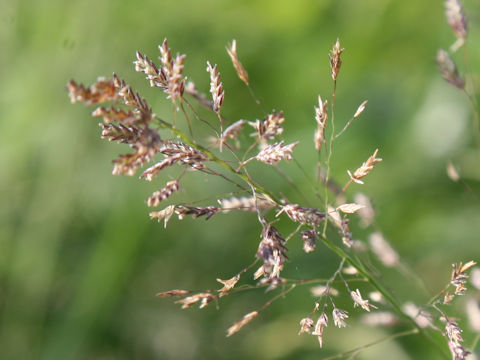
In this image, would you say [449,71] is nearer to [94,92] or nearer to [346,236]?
[346,236]

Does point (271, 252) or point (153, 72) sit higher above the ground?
point (153, 72)

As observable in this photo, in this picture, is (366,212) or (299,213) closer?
(299,213)

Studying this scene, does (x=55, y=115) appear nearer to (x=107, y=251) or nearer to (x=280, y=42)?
(x=107, y=251)

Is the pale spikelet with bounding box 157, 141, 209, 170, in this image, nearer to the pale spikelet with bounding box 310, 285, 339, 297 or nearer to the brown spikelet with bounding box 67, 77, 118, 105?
the brown spikelet with bounding box 67, 77, 118, 105

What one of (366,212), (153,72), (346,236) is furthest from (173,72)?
Result: (366,212)

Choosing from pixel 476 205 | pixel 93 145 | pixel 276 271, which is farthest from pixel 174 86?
pixel 93 145

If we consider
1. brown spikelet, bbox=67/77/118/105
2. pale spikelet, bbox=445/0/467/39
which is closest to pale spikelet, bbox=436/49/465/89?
pale spikelet, bbox=445/0/467/39
